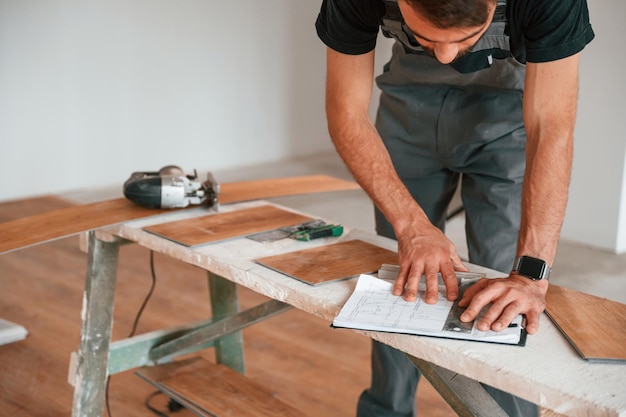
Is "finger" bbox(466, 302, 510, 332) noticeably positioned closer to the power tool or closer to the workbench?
the workbench

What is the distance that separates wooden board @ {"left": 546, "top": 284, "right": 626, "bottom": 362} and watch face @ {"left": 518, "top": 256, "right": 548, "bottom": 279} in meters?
0.05

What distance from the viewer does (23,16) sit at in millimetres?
5043

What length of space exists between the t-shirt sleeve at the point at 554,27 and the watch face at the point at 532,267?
14.8 inches

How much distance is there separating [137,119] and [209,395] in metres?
3.82

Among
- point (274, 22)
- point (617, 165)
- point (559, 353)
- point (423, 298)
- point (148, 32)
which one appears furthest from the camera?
point (274, 22)

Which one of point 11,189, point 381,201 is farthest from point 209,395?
point 11,189

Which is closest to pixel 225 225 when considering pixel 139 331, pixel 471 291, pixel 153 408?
pixel 471 291

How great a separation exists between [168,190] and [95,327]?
1.30 ft

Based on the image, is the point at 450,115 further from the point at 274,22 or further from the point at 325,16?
the point at 274,22

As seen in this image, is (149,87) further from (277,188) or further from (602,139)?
(277,188)

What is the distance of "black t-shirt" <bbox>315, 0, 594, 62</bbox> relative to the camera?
4.89 ft

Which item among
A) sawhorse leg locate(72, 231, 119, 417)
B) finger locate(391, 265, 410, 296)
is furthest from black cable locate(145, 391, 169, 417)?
finger locate(391, 265, 410, 296)

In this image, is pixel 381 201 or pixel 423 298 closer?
pixel 423 298

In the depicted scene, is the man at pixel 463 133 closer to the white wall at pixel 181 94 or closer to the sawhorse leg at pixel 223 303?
the sawhorse leg at pixel 223 303
